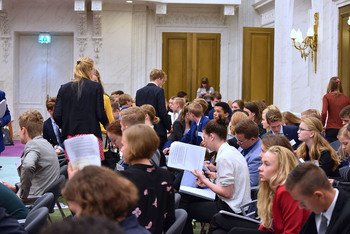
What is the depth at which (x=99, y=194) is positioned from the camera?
193 centimetres

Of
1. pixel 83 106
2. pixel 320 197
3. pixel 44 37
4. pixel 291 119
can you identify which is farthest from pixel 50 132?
pixel 44 37

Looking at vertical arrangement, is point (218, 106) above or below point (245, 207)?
above

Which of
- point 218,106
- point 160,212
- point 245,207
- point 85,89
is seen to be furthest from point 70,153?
point 218,106

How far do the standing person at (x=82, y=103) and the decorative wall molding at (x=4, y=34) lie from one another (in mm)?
10427

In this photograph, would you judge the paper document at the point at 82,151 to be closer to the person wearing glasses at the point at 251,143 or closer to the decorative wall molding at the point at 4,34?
the person wearing glasses at the point at 251,143

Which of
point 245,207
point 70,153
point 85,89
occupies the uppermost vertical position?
point 85,89

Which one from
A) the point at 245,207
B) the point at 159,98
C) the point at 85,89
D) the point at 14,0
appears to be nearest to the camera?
the point at 245,207

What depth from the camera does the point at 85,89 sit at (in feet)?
17.7

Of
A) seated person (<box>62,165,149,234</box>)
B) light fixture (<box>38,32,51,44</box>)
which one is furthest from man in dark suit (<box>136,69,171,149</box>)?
light fixture (<box>38,32,51,44</box>)

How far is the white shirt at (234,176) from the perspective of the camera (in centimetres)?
413

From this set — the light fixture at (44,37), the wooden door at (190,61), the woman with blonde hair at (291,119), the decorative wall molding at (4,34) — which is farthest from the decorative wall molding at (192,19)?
the woman with blonde hair at (291,119)

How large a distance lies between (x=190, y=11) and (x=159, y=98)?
8.37 m

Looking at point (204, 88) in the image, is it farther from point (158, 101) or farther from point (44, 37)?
point (158, 101)

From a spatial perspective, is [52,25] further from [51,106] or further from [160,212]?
[160,212]
